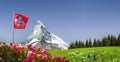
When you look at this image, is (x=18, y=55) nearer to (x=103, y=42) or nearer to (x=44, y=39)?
(x=103, y=42)

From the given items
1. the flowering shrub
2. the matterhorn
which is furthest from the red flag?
the matterhorn

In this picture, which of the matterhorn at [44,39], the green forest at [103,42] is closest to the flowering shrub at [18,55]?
the green forest at [103,42]

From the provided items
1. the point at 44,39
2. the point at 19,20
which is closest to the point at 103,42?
the point at 19,20

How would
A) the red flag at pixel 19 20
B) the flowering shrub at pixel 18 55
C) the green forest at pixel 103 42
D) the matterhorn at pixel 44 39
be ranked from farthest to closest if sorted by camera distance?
the matterhorn at pixel 44 39 → the green forest at pixel 103 42 → the red flag at pixel 19 20 → the flowering shrub at pixel 18 55

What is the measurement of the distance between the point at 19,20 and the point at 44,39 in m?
151

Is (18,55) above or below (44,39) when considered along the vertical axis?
below

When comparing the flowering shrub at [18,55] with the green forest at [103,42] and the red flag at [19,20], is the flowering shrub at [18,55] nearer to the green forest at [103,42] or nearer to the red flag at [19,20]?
the red flag at [19,20]

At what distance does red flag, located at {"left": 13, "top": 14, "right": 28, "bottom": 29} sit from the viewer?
2275 cm

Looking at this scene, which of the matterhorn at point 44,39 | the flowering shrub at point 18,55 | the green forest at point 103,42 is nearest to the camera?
the flowering shrub at point 18,55

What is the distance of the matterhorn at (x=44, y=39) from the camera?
15600 centimetres

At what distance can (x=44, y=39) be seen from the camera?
174 metres

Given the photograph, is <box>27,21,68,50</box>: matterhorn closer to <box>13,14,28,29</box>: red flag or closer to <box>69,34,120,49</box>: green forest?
<box>69,34,120,49</box>: green forest

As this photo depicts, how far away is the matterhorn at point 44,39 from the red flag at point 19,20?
412ft

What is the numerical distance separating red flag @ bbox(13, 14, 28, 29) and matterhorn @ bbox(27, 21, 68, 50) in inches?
4947
